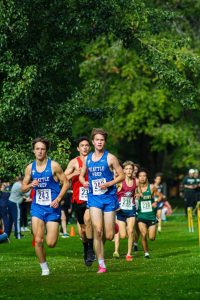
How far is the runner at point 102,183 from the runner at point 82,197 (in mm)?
2224

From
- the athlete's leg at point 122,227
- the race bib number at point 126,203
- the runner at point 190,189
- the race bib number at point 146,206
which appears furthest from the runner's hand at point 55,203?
the runner at point 190,189

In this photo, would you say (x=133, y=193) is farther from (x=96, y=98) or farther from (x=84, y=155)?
(x=96, y=98)

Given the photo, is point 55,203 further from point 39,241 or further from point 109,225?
point 109,225

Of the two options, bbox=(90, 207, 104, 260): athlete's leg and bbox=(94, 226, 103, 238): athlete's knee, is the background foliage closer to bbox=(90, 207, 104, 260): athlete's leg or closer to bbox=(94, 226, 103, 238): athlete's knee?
bbox=(90, 207, 104, 260): athlete's leg

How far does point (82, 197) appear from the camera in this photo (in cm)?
2058

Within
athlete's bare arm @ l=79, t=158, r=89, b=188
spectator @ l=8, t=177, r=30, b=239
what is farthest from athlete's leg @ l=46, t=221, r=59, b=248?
spectator @ l=8, t=177, r=30, b=239

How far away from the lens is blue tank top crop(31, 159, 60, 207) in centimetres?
1744

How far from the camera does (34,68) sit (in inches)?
1169

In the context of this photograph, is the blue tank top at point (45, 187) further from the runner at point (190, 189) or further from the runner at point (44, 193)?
the runner at point (190, 189)

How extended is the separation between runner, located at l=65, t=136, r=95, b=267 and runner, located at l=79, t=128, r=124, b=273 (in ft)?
7.30

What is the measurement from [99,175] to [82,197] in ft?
8.85

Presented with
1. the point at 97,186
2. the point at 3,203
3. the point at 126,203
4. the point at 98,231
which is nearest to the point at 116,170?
the point at 97,186

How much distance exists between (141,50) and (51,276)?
17.1m

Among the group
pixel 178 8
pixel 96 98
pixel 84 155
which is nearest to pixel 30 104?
pixel 84 155
